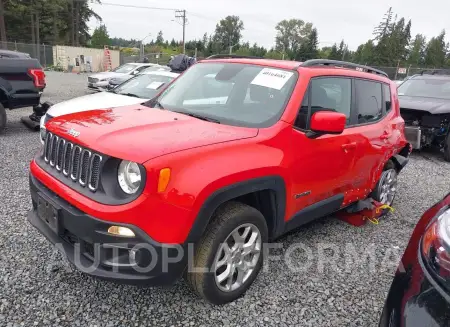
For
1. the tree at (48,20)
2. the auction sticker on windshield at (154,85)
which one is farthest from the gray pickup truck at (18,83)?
the tree at (48,20)

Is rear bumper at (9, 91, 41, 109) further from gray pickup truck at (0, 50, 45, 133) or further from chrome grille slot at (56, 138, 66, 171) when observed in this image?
chrome grille slot at (56, 138, 66, 171)

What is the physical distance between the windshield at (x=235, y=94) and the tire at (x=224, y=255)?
716 mm

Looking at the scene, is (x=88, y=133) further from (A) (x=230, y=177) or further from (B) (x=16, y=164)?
(B) (x=16, y=164)

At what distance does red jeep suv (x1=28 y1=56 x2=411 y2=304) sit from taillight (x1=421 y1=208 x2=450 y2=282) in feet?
3.58

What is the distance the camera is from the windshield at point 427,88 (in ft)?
27.6

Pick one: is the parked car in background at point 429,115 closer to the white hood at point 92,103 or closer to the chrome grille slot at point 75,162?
the white hood at point 92,103

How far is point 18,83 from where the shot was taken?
22.6ft

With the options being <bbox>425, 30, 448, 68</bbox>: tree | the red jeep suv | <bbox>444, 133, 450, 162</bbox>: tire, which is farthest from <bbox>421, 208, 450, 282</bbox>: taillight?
<bbox>425, 30, 448, 68</bbox>: tree

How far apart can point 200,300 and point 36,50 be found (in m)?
37.4

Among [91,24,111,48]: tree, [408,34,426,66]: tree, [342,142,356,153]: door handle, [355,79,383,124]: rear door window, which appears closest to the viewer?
[342,142,356,153]: door handle

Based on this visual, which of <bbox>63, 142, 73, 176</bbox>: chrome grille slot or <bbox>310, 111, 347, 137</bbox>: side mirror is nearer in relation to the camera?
<bbox>63, 142, 73, 176</bbox>: chrome grille slot

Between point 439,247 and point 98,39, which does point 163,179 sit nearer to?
point 439,247

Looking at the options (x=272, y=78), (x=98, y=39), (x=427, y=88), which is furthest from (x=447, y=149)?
(x=98, y=39)

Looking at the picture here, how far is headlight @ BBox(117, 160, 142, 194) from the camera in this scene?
2115 mm
